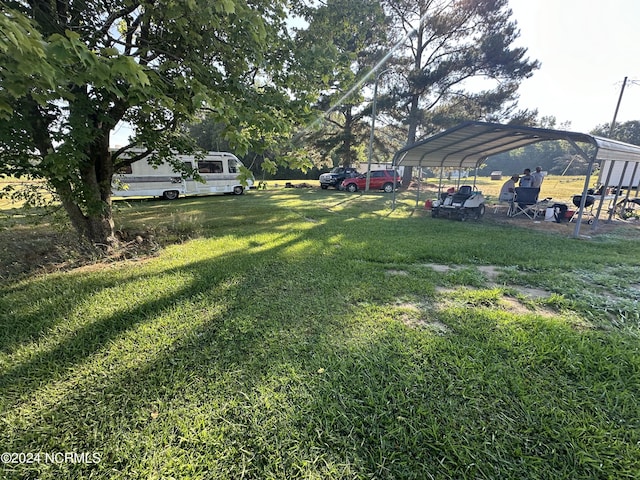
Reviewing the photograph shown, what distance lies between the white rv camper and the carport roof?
7499 mm

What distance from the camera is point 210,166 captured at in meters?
14.5

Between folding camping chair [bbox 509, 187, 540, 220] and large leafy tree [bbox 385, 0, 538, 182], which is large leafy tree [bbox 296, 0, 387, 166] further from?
large leafy tree [bbox 385, 0, 538, 182]

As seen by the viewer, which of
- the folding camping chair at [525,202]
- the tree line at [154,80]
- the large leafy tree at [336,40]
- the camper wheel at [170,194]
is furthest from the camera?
the camper wheel at [170,194]

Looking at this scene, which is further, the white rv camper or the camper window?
the camper window

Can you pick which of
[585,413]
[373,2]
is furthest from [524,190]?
[585,413]

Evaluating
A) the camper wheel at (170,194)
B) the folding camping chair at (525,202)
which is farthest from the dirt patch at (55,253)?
the folding camping chair at (525,202)

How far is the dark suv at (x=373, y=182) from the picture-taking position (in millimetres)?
18250

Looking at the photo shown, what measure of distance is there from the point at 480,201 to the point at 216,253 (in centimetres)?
805

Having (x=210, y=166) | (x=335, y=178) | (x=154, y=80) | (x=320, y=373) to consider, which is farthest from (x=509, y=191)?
(x=210, y=166)

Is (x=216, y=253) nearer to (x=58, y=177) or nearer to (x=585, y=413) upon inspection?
(x=58, y=177)

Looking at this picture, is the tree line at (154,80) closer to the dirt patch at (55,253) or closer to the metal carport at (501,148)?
the dirt patch at (55,253)

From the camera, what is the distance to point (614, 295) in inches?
128

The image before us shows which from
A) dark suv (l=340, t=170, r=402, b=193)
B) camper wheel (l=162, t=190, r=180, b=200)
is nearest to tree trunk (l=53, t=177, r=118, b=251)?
camper wheel (l=162, t=190, r=180, b=200)

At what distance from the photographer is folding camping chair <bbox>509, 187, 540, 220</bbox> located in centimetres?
854
